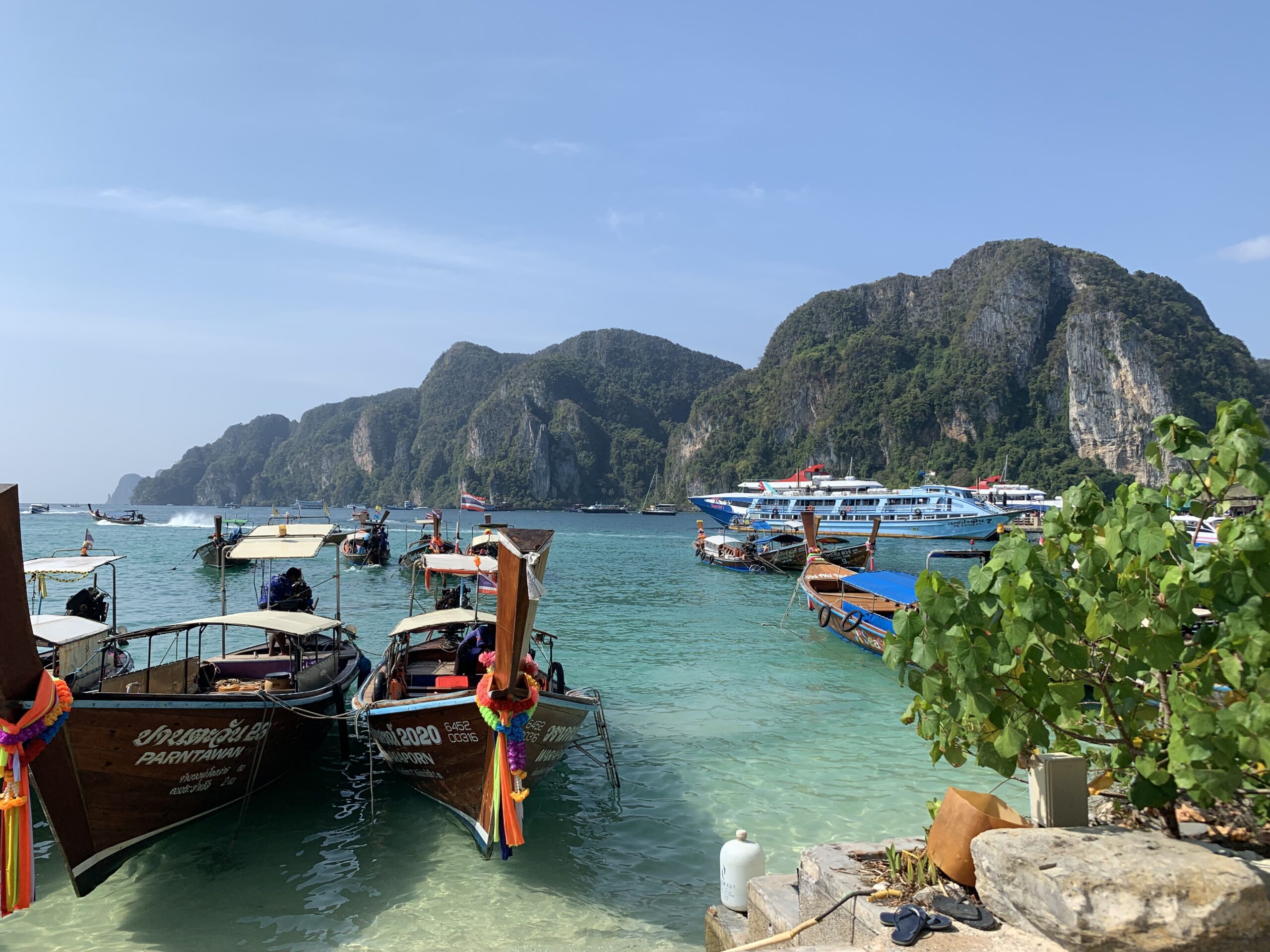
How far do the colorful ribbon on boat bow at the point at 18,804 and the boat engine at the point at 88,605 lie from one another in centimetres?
997

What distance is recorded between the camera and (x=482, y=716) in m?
6.99

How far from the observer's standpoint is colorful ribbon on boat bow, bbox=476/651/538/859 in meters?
6.76

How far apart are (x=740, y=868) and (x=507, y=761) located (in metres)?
2.24

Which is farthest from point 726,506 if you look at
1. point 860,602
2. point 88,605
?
point 88,605

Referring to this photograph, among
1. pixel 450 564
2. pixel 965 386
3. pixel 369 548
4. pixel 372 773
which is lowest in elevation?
pixel 369 548

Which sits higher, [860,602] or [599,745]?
[860,602]

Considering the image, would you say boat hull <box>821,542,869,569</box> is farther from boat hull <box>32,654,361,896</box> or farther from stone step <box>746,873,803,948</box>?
stone step <box>746,873,803,948</box>

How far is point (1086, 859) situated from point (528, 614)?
168 inches

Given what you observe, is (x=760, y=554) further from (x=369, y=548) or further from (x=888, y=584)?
(x=888, y=584)

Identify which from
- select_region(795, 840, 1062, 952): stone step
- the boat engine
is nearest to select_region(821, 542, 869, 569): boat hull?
the boat engine

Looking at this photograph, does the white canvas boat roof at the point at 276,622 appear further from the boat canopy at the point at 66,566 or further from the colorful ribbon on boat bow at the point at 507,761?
the colorful ribbon on boat bow at the point at 507,761

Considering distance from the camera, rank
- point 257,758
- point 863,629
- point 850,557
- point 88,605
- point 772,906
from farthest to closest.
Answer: point 850,557 < point 863,629 < point 88,605 < point 257,758 < point 772,906

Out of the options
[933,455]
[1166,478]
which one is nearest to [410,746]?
[1166,478]

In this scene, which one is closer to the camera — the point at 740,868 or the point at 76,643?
the point at 740,868
